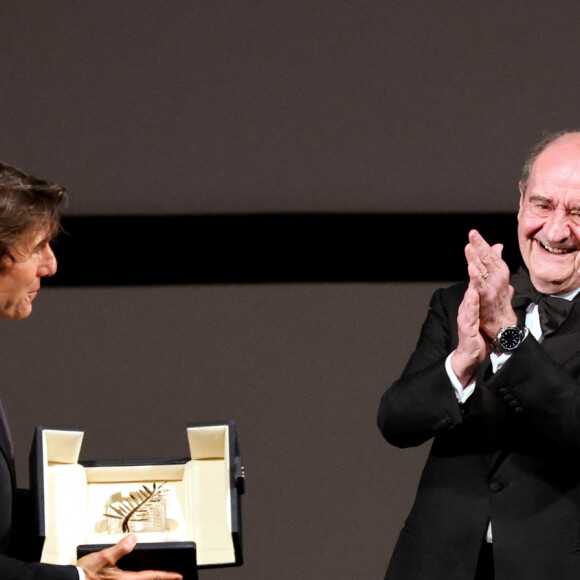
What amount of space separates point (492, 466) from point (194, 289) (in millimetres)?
1803

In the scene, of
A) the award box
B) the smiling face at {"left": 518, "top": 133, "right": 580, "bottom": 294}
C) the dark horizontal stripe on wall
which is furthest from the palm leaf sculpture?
the dark horizontal stripe on wall

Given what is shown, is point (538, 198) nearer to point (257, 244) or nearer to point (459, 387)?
point (459, 387)

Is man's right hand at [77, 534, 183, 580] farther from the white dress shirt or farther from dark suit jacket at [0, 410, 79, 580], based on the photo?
the white dress shirt

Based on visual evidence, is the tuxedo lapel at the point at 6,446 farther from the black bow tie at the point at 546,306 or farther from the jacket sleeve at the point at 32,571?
the black bow tie at the point at 546,306

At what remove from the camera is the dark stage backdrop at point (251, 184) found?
3.52 meters

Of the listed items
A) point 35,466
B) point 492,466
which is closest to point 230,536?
point 35,466

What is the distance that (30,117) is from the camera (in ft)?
11.6

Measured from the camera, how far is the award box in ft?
6.39

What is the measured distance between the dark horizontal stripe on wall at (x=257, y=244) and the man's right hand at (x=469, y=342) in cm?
153

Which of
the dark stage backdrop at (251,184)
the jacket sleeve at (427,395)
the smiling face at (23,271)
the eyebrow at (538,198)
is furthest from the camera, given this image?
the dark stage backdrop at (251,184)

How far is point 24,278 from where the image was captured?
1.91 meters

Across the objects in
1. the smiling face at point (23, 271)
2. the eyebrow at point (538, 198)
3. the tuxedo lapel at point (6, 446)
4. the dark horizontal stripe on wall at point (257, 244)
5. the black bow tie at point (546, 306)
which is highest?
the dark horizontal stripe on wall at point (257, 244)

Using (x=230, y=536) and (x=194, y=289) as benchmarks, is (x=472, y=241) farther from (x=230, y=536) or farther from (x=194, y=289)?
(x=194, y=289)

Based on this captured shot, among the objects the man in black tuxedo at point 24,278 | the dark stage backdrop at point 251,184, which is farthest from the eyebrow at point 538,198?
the dark stage backdrop at point 251,184
